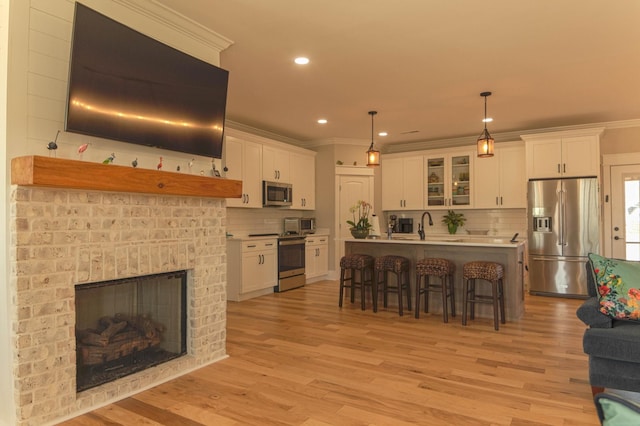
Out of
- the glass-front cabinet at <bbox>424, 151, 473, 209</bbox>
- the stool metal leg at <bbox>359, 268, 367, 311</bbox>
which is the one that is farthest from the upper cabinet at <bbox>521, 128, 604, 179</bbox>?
the stool metal leg at <bbox>359, 268, 367, 311</bbox>

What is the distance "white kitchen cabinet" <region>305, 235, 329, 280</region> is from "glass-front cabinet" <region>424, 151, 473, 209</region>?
2.16m

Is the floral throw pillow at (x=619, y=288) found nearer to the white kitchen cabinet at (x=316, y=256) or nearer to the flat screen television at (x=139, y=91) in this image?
the flat screen television at (x=139, y=91)

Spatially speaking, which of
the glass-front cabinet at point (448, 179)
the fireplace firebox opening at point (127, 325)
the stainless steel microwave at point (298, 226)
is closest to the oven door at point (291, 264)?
the stainless steel microwave at point (298, 226)

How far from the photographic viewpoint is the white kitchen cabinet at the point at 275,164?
266 inches

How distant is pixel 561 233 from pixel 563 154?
124 centimetres

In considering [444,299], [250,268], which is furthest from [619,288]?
[250,268]

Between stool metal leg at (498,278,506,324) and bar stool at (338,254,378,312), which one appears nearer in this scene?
stool metal leg at (498,278,506,324)

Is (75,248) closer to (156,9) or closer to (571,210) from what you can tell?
(156,9)

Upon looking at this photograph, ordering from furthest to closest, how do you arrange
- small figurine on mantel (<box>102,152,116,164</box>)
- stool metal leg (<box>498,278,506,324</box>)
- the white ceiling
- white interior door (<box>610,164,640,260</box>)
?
white interior door (<box>610,164,640,260</box>) < stool metal leg (<box>498,278,506,324</box>) < the white ceiling < small figurine on mantel (<box>102,152,116,164</box>)

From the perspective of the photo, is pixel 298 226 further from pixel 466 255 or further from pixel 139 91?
pixel 139 91

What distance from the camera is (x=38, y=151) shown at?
2375 mm

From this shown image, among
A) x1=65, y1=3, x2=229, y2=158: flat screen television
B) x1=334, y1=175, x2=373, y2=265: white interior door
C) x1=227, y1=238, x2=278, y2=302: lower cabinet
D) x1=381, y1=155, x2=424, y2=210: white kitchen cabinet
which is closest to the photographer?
x1=65, y1=3, x2=229, y2=158: flat screen television

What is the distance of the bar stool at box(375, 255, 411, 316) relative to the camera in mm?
5027

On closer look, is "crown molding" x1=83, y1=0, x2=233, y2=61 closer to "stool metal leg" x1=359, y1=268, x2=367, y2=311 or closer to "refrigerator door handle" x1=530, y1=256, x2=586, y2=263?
"stool metal leg" x1=359, y1=268, x2=367, y2=311
